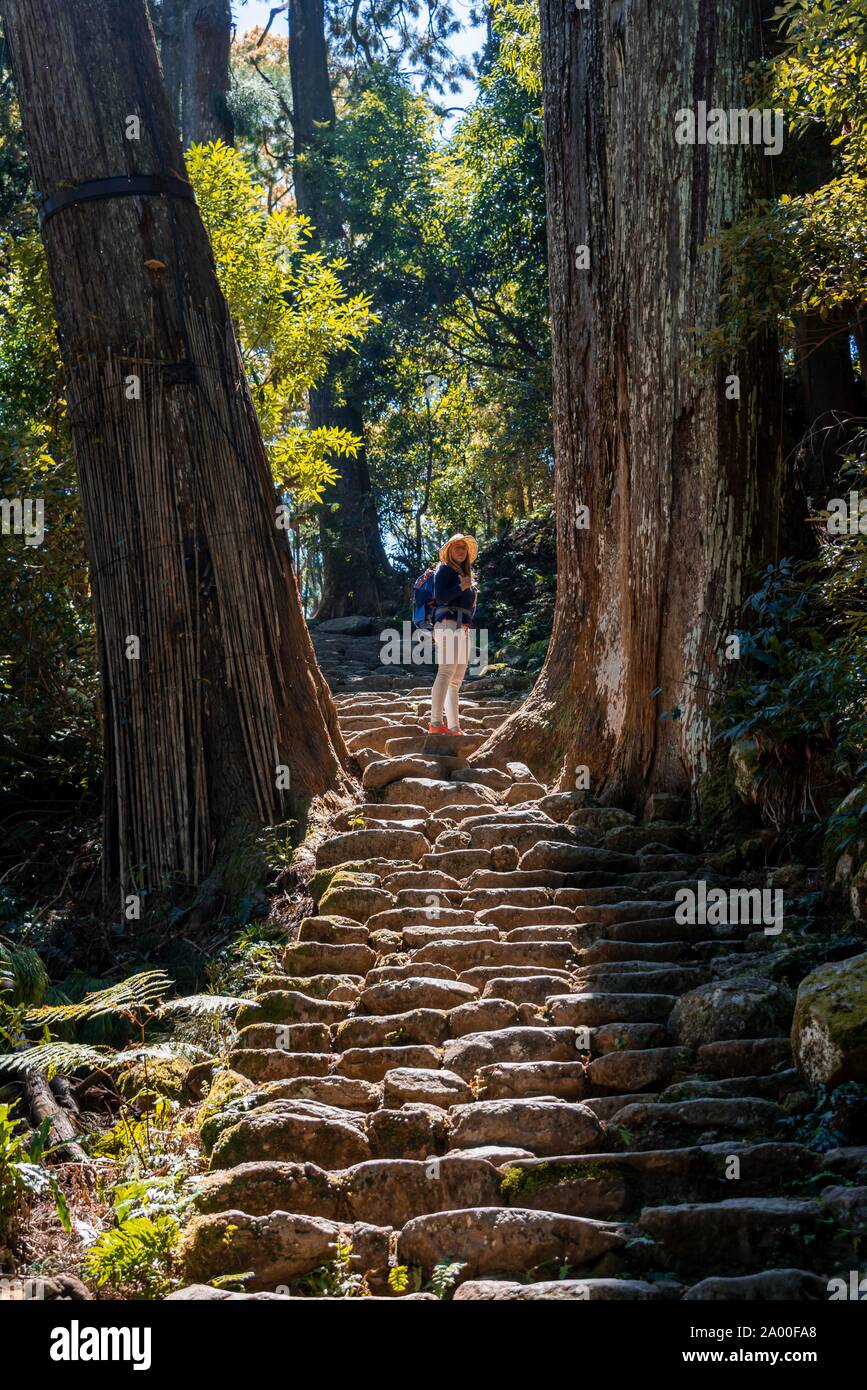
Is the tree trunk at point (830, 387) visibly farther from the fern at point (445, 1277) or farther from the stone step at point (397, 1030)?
the fern at point (445, 1277)

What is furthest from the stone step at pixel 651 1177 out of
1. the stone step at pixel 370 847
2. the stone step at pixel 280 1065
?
the stone step at pixel 370 847

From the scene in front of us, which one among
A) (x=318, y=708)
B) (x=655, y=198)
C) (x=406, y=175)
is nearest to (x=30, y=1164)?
(x=318, y=708)

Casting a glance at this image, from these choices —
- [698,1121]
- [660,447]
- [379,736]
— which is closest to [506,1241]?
[698,1121]

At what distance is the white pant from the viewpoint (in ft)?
31.4

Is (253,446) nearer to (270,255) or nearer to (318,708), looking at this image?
(318,708)

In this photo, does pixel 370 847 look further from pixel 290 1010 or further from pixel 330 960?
pixel 290 1010

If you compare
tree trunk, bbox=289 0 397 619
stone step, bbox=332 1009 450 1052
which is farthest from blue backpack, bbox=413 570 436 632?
tree trunk, bbox=289 0 397 619

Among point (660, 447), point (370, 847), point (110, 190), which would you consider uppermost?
point (110, 190)

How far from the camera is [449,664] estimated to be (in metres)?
9.57

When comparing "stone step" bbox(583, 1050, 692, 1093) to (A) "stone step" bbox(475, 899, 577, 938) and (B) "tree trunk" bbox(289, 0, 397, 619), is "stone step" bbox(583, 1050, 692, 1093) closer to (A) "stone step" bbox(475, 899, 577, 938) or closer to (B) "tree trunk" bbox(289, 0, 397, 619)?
(A) "stone step" bbox(475, 899, 577, 938)

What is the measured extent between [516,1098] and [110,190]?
6.22 meters

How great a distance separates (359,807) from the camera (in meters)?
7.70

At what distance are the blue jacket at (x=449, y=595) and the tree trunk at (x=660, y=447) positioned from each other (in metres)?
1.00

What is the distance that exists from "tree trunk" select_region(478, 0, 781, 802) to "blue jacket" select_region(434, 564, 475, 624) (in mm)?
999
